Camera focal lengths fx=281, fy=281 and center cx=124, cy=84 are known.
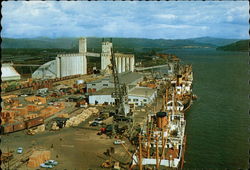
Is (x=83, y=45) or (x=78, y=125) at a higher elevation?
(x=83, y=45)

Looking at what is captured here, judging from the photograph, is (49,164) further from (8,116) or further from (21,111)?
(21,111)

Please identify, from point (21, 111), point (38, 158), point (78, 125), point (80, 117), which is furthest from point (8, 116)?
point (38, 158)

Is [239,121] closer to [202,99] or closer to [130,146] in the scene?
[202,99]

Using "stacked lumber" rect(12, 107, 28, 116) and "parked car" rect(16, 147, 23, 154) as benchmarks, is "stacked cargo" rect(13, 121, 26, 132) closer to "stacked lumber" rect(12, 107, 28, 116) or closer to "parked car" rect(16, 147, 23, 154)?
"stacked lumber" rect(12, 107, 28, 116)

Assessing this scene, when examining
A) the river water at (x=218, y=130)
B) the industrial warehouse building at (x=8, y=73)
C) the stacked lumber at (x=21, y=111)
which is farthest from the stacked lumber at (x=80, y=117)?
the industrial warehouse building at (x=8, y=73)

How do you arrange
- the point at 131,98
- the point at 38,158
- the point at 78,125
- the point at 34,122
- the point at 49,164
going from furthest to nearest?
the point at 131,98 < the point at 78,125 < the point at 34,122 < the point at 38,158 < the point at 49,164

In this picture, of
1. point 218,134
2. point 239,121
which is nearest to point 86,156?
point 218,134

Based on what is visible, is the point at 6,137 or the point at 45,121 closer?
the point at 6,137
